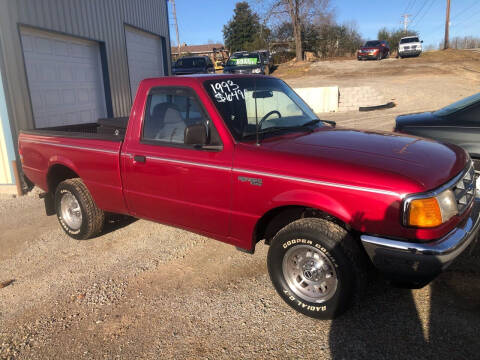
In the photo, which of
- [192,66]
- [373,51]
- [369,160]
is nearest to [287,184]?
[369,160]

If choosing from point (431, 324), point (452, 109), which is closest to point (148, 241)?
point (431, 324)

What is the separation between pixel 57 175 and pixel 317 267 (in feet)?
12.1

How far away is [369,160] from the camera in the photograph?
2889 mm

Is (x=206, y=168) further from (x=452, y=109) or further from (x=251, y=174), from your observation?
(x=452, y=109)

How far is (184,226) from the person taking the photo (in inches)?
151

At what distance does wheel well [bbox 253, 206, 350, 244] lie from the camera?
3.18 meters

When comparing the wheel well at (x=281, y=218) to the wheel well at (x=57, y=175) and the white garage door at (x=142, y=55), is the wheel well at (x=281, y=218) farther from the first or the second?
the white garage door at (x=142, y=55)

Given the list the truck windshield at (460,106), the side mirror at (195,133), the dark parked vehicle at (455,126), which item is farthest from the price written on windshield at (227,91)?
the truck windshield at (460,106)

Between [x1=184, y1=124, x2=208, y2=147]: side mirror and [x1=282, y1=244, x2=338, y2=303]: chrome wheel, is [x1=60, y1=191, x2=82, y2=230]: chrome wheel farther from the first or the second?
[x1=282, y1=244, x2=338, y2=303]: chrome wheel

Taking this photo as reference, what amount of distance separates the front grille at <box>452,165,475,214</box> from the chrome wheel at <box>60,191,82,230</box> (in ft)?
13.4

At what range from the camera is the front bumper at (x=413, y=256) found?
8.48 feet

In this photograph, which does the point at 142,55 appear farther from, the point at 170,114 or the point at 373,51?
the point at 373,51

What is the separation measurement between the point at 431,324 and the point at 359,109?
13.8 m

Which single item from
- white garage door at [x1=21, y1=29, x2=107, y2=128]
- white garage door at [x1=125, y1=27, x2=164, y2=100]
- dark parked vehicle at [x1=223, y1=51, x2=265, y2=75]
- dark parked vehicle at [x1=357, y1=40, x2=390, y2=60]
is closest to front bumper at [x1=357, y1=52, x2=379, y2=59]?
dark parked vehicle at [x1=357, y1=40, x2=390, y2=60]
